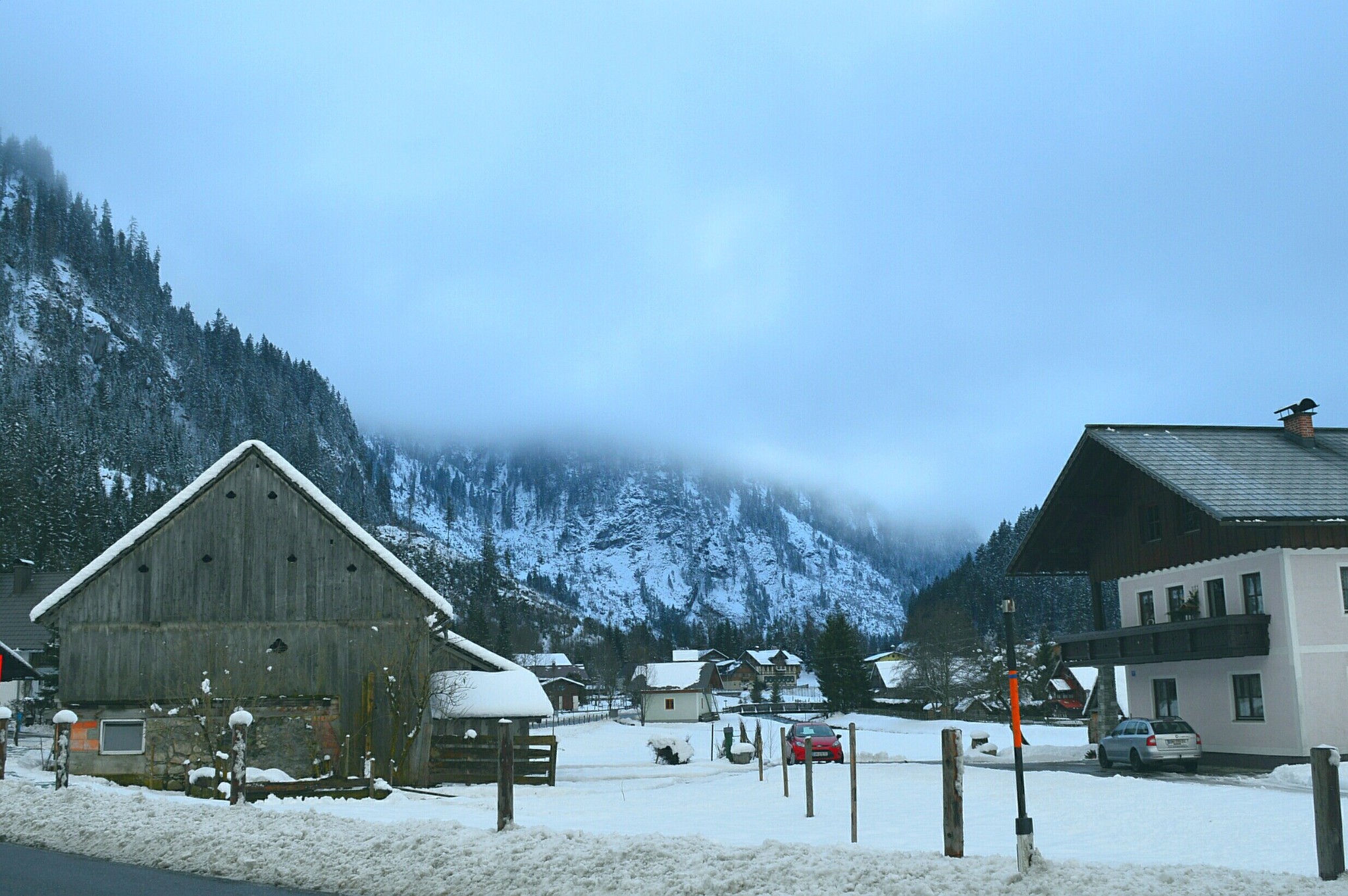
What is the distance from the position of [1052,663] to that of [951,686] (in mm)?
14347

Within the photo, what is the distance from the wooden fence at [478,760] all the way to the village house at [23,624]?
1701 inches

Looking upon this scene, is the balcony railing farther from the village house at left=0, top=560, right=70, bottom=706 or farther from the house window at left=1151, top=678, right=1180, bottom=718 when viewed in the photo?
the village house at left=0, top=560, right=70, bottom=706

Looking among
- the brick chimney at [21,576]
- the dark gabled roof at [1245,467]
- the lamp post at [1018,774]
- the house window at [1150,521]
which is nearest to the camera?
the lamp post at [1018,774]

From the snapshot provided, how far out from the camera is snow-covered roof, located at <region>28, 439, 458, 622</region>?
Result: 101 ft

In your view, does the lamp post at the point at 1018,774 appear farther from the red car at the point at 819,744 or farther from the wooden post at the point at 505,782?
the red car at the point at 819,744

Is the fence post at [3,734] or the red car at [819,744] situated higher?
the fence post at [3,734]

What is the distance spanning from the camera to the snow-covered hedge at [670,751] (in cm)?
4684

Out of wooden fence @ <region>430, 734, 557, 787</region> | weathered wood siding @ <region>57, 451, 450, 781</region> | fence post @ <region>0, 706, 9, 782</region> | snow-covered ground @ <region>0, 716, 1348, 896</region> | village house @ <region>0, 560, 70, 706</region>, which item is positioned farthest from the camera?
village house @ <region>0, 560, 70, 706</region>

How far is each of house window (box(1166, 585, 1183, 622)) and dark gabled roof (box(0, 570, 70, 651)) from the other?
69514mm

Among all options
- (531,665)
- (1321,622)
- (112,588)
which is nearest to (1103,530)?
(1321,622)

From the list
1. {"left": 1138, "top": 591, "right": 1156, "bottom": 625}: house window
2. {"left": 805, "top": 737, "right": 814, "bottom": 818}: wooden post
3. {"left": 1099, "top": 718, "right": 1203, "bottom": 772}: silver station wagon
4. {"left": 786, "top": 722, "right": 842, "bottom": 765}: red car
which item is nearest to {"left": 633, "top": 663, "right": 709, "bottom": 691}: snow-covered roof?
{"left": 786, "top": 722, "right": 842, "bottom": 765}: red car

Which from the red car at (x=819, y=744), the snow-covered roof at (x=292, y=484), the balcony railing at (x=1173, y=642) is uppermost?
the snow-covered roof at (x=292, y=484)

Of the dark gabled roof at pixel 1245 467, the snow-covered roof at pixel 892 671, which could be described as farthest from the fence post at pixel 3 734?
the snow-covered roof at pixel 892 671

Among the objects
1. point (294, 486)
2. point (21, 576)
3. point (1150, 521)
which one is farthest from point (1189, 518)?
point (21, 576)
